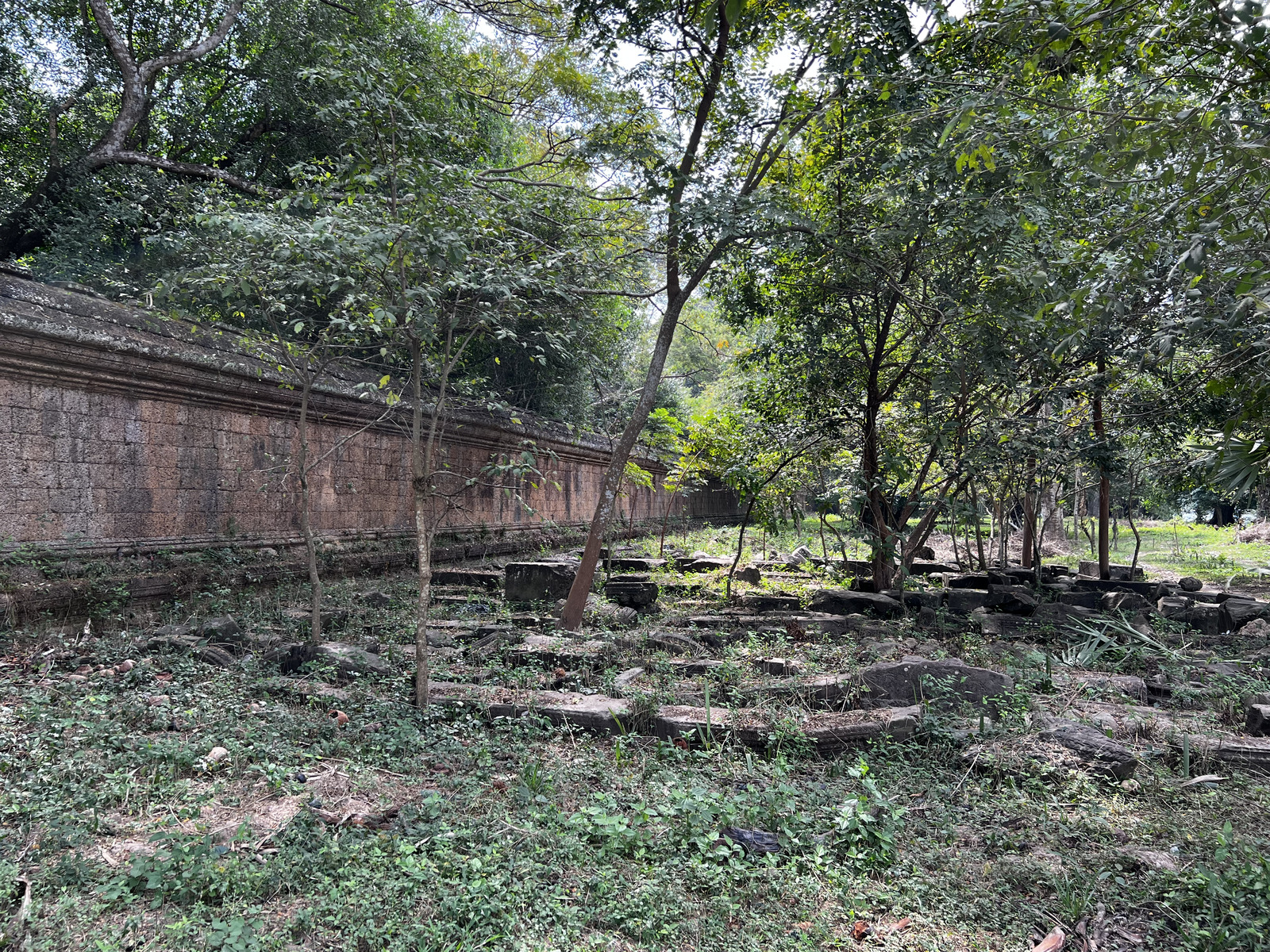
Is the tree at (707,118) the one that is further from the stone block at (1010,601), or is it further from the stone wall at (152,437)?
the stone block at (1010,601)

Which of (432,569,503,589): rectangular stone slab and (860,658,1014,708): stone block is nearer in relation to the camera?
(860,658,1014,708): stone block

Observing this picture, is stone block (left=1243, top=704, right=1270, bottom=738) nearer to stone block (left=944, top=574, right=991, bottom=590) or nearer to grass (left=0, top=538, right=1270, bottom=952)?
grass (left=0, top=538, right=1270, bottom=952)

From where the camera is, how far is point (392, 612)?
265 inches

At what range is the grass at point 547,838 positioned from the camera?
2316mm

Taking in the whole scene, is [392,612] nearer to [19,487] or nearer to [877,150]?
[19,487]

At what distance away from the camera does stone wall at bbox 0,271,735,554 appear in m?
5.56

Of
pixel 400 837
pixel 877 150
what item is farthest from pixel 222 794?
pixel 877 150

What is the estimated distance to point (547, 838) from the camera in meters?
2.77

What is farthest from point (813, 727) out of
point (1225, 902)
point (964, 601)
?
point (964, 601)

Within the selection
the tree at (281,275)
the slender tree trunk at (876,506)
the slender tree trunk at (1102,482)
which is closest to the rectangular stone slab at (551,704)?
the tree at (281,275)

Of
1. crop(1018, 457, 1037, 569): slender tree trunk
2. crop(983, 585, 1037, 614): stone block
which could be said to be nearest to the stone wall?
crop(983, 585, 1037, 614): stone block

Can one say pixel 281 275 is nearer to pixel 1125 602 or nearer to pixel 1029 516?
pixel 1125 602

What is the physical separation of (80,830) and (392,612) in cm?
405

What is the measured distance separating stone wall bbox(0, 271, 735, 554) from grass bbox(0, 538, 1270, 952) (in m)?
1.71
